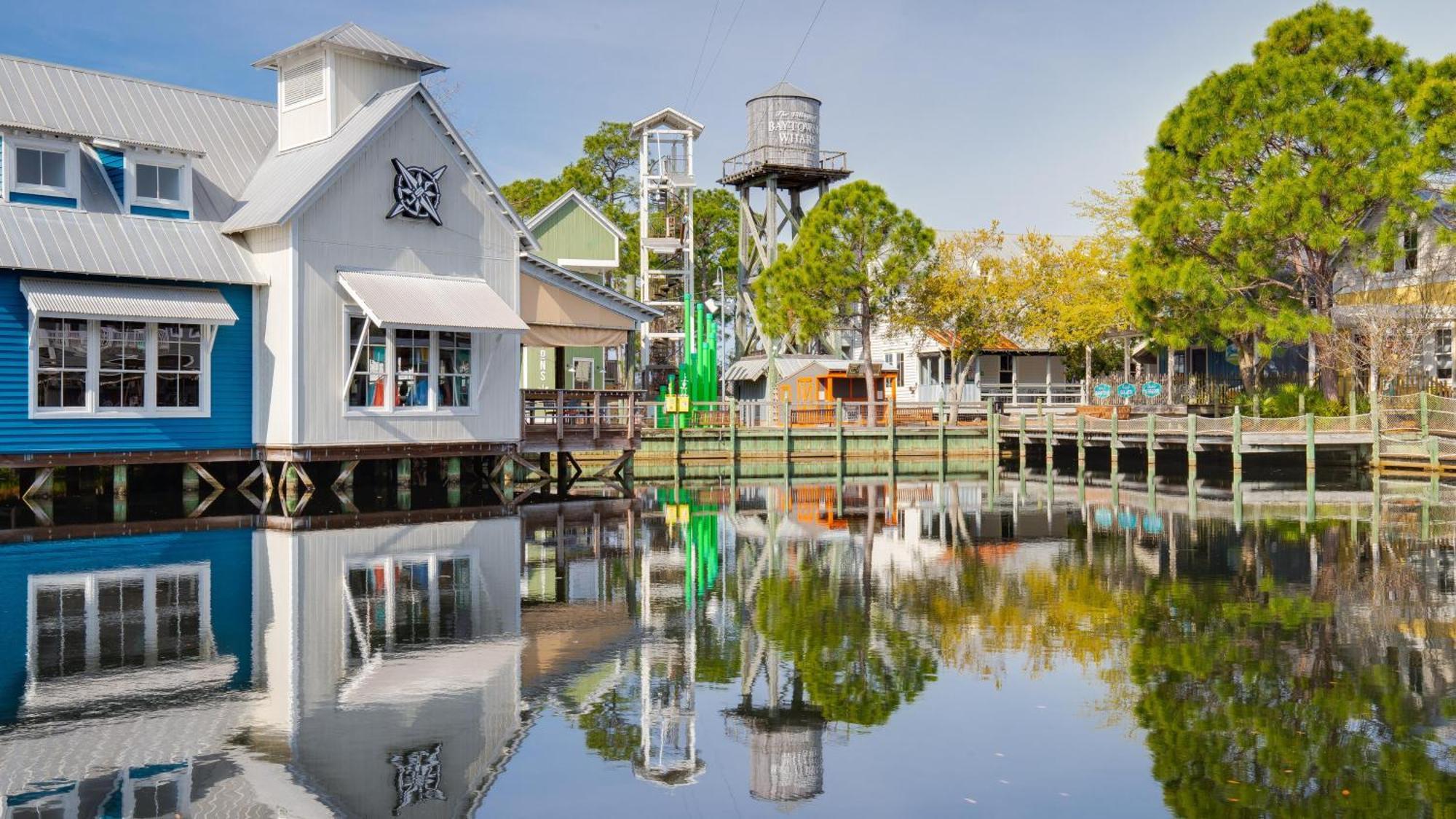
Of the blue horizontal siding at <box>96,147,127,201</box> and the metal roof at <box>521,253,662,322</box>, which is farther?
the metal roof at <box>521,253,662,322</box>

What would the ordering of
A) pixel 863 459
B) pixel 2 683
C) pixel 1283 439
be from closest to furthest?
pixel 2 683 < pixel 1283 439 < pixel 863 459

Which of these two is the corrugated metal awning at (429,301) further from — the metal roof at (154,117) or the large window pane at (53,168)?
the large window pane at (53,168)

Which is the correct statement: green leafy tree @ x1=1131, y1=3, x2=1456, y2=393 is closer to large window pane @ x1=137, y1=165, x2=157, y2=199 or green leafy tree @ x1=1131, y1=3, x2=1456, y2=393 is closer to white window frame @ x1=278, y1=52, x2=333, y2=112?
white window frame @ x1=278, y1=52, x2=333, y2=112

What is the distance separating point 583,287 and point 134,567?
53.7ft

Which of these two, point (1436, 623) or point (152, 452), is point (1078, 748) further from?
point (152, 452)

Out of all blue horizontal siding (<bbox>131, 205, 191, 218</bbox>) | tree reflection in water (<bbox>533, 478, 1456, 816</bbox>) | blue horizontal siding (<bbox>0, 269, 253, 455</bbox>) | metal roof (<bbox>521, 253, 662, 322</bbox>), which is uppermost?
blue horizontal siding (<bbox>131, 205, 191, 218</bbox>)

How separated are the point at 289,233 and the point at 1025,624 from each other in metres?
17.9

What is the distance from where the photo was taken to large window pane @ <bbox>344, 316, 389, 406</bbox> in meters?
26.2

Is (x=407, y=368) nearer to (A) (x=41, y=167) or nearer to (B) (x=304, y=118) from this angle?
(B) (x=304, y=118)

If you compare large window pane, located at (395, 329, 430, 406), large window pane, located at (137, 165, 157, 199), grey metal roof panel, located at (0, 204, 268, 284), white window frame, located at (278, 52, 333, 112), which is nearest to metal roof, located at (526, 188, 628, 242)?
white window frame, located at (278, 52, 333, 112)

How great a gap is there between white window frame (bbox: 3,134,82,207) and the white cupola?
4925 mm

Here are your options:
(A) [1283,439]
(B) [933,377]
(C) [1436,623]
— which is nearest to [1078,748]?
(C) [1436,623]

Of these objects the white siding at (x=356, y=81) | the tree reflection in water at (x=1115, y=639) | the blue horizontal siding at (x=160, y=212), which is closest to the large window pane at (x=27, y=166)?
the blue horizontal siding at (x=160, y=212)

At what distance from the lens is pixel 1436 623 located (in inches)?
484
